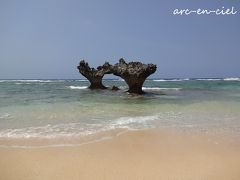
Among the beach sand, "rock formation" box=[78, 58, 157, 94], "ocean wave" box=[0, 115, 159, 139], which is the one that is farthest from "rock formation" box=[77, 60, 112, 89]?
the beach sand

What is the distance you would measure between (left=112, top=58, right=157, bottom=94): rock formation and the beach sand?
16.4 m

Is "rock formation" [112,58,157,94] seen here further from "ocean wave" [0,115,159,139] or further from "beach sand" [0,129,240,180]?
"beach sand" [0,129,240,180]

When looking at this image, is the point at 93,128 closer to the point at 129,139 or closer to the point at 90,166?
the point at 129,139

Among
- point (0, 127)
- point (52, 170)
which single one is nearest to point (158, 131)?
point (52, 170)

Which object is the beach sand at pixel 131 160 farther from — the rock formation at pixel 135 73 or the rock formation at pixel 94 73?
the rock formation at pixel 94 73

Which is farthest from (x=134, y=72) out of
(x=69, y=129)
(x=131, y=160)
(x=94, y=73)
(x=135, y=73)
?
(x=131, y=160)

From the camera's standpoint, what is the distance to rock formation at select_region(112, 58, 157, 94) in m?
22.2

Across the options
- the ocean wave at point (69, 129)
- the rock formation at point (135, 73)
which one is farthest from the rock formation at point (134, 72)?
the ocean wave at point (69, 129)

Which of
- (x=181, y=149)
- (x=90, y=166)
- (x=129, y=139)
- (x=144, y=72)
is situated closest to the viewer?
(x=90, y=166)

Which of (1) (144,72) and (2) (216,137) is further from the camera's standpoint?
(1) (144,72)

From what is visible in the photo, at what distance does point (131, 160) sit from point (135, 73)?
59.2 feet

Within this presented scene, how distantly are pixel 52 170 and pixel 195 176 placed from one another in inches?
73.6

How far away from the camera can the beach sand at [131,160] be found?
3.97 m

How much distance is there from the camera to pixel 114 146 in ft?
17.8
